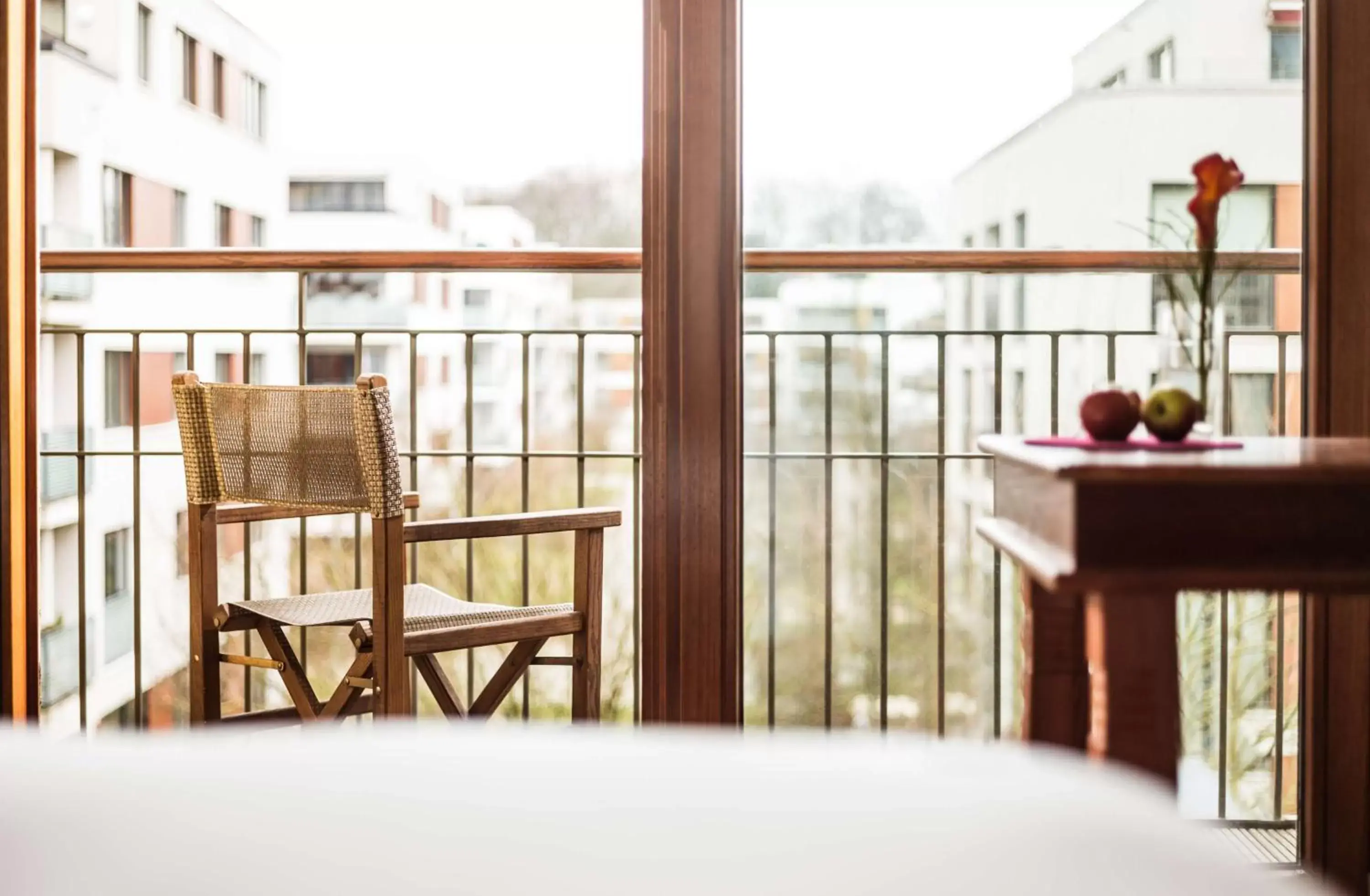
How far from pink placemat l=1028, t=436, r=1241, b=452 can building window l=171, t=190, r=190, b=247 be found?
7.20 feet

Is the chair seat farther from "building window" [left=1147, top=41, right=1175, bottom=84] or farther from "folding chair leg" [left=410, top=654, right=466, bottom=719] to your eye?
"building window" [left=1147, top=41, right=1175, bottom=84]

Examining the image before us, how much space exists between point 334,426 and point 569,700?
3.83 feet

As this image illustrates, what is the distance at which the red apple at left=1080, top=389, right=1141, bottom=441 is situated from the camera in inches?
67.3

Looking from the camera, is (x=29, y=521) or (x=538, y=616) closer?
(x=538, y=616)

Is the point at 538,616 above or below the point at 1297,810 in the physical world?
above

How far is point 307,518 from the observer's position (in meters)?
3.07

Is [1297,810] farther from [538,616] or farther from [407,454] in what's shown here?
[407,454]

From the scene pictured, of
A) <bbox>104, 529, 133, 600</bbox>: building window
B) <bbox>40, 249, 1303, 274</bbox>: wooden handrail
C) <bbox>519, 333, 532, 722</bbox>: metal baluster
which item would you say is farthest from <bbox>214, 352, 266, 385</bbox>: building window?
<bbox>519, 333, 532, 722</bbox>: metal baluster

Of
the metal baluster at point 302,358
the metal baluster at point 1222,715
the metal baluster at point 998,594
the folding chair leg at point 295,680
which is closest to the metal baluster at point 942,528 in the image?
the metal baluster at point 998,594

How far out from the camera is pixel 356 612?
220 cm

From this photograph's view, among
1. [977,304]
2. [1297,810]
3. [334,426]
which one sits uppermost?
[977,304]

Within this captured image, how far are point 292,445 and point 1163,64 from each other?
1.76 meters

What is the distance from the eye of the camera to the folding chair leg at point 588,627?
2193 millimetres

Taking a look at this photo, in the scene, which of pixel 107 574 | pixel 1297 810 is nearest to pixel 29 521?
pixel 107 574
